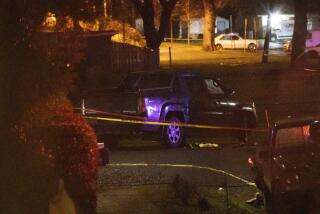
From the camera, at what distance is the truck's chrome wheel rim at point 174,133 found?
16.5 meters

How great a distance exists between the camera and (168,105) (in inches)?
655

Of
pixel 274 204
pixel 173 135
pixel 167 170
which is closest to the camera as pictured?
pixel 274 204

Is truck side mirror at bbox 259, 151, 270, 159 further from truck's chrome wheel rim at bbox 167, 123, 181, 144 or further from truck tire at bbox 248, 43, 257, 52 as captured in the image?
truck tire at bbox 248, 43, 257, 52

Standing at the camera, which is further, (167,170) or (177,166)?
(177,166)

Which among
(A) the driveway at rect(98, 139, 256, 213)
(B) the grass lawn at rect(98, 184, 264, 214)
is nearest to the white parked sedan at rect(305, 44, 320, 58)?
(A) the driveway at rect(98, 139, 256, 213)

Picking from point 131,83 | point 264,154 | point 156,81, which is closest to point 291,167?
point 264,154

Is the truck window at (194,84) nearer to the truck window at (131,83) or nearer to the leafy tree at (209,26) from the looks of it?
the truck window at (131,83)

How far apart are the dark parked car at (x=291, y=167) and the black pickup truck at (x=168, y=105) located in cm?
585

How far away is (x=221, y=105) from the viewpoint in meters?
17.3

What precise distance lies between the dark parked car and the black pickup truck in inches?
230

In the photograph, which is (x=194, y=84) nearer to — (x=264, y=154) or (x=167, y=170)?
(x=167, y=170)

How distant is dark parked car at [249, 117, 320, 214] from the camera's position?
8.44 metres

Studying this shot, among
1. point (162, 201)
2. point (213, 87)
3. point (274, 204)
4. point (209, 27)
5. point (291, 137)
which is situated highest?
point (291, 137)

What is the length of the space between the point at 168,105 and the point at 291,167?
8096mm
